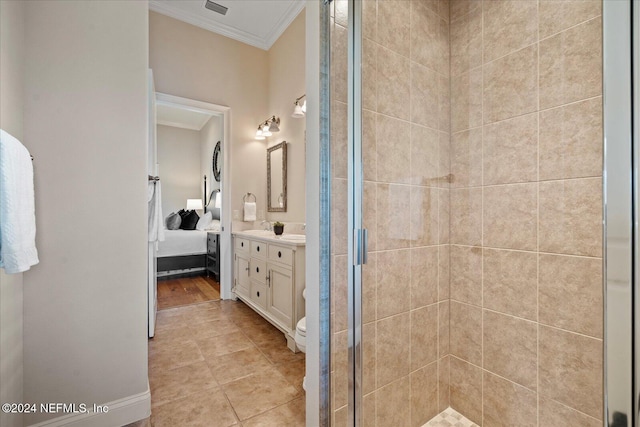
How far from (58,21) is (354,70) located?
1427mm

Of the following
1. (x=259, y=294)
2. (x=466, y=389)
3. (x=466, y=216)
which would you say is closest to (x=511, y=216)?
(x=466, y=216)

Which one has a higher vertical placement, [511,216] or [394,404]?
[511,216]

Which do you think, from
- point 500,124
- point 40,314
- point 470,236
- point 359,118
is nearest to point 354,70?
point 359,118

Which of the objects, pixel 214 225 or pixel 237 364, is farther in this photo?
pixel 214 225

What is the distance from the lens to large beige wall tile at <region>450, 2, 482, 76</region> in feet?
4.81

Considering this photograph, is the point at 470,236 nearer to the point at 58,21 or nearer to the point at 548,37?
the point at 548,37

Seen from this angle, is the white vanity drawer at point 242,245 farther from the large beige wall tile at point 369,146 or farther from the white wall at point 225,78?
the large beige wall tile at point 369,146

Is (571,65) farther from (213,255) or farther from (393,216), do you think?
(213,255)

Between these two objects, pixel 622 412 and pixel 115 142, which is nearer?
pixel 622 412

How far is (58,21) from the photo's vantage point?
1357 millimetres

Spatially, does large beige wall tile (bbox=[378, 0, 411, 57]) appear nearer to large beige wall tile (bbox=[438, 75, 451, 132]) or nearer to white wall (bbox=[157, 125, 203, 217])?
large beige wall tile (bbox=[438, 75, 451, 132])

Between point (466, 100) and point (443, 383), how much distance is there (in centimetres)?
152

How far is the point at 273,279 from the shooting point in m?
2.59

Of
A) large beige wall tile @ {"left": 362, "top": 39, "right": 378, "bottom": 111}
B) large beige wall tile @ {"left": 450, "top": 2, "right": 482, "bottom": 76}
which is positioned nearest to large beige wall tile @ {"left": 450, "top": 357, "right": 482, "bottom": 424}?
large beige wall tile @ {"left": 362, "top": 39, "right": 378, "bottom": 111}
